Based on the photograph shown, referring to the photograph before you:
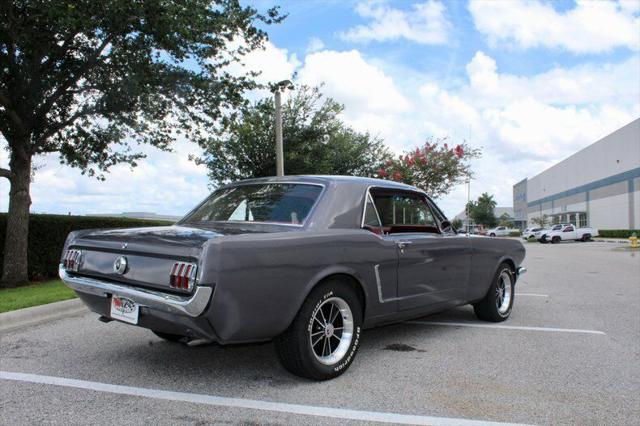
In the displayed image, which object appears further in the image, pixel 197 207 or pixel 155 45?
pixel 155 45

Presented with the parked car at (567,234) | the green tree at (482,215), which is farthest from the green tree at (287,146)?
the green tree at (482,215)

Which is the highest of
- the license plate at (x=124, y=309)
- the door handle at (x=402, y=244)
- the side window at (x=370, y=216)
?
the side window at (x=370, y=216)

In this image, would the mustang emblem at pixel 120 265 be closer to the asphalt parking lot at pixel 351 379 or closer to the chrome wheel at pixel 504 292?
the asphalt parking lot at pixel 351 379

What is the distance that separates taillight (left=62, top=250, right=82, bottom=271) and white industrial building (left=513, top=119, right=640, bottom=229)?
52845mm

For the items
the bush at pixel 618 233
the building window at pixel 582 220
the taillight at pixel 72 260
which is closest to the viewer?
the taillight at pixel 72 260

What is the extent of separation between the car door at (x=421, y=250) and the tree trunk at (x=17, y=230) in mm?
8453

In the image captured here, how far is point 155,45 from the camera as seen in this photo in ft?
34.6

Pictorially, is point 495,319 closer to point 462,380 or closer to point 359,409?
point 462,380

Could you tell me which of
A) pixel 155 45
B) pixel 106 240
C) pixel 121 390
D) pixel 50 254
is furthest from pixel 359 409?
pixel 50 254

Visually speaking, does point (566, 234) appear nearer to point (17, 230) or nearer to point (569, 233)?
point (569, 233)

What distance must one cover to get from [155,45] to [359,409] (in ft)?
30.4

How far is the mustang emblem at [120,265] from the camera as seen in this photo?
3708 mm

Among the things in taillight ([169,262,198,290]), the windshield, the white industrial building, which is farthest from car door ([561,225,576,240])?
taillight ([169,262,198,290])

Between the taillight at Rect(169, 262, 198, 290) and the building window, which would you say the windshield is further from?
the building window
